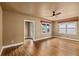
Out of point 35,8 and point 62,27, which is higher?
point 35,8

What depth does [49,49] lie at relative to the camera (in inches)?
138

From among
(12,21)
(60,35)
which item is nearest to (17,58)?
(12,21)

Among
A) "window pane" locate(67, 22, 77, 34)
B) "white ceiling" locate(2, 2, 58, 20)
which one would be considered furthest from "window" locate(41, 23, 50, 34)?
"window pane" locate(67, 22, 77, 34)

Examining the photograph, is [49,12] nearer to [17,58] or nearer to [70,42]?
[70,42]

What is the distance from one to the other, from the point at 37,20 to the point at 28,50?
102 cm

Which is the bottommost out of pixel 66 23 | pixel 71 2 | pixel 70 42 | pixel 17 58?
pixel 17 58

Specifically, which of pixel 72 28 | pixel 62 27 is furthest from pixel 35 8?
pixel 72 28

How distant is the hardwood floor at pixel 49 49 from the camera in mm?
3322

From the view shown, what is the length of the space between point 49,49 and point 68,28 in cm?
89

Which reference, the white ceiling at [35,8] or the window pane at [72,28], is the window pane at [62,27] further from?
the white ceiling at [35,8]

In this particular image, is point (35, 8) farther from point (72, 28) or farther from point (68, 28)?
point (72, 28)

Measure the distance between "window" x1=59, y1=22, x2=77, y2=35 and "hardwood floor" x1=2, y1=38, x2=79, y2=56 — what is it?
0.94 feet

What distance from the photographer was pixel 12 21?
3631mm

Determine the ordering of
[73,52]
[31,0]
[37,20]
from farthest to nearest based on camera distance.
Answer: [37,20]
[73,52]
[31,0]
